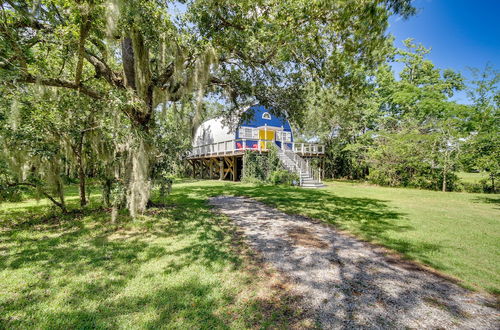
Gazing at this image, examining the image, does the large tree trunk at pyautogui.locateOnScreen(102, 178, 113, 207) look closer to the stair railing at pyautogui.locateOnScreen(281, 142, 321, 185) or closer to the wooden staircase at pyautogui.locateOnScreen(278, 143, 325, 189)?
the wooden staircase at pyautogui.locateOnScreen(278, 143, 325, 189)

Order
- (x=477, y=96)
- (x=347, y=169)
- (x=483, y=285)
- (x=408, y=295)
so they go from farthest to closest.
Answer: (x=347, y=169) < (x=477, y=96) < (x=483, y=285) < (x=408, y=295)

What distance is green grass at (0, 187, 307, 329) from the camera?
2072 mm

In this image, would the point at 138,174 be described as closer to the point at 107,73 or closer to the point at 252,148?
the point at 107,73

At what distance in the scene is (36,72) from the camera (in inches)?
176

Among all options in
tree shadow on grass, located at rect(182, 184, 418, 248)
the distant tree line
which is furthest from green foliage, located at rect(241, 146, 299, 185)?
tree shadow on grass, located at rect(182, 184, 418, 248)

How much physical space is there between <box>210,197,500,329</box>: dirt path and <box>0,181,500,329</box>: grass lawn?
1.12 ft

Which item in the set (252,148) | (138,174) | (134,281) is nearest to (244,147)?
(252,148)

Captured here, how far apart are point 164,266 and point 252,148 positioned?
12518mm

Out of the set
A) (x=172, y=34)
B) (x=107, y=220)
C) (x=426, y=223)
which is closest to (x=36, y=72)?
(x=172, y=34)

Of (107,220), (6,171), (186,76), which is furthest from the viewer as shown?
(186,76)

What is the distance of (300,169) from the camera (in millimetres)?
13984

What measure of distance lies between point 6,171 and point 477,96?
17.6 m

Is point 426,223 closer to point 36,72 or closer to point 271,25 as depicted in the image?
point 271,25

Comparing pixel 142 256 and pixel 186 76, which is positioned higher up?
pixel 186 76
